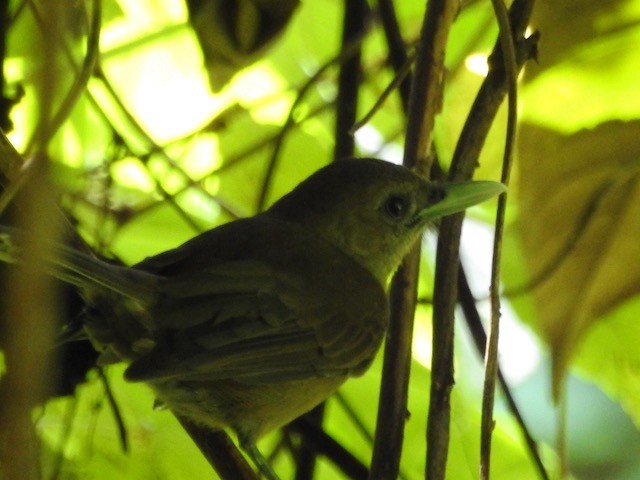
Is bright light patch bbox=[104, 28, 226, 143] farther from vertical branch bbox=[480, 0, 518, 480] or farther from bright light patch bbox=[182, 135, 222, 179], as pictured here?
vertical branch bbox=[480, 0, 518, 480]

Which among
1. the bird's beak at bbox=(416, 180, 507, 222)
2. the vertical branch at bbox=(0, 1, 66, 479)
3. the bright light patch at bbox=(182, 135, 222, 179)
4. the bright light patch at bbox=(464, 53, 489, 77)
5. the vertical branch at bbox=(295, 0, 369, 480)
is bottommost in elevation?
the vertical branch at bbox=(0, 1, 66, 479)

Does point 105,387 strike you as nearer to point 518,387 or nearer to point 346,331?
point 346,331

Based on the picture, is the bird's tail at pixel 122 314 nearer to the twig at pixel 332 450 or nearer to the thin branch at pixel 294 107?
the twig at pixel 332 450

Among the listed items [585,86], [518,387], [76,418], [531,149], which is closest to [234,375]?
[76,418]

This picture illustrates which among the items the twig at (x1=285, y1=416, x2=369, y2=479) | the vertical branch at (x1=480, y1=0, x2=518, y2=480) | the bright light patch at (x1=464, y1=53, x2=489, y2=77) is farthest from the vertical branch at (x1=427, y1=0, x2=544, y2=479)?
the bright light patch at (x1=464, y1=53, x2=489, y2=77)

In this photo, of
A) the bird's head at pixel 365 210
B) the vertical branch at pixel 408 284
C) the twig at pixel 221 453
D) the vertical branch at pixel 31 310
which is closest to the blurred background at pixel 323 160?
the bird's head at pixel 365 210

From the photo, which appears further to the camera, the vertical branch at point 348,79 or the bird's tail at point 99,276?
the vertical branch at point 348,79
